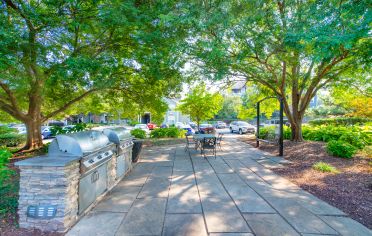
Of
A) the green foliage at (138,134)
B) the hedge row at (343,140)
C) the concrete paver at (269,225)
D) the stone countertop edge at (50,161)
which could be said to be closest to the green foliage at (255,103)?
the hedge row at (343,140)

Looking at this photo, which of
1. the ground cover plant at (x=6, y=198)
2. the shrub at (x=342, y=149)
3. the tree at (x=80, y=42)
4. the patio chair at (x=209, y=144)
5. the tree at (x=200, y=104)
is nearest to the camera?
the ground cover plant at (x=6, y=198)

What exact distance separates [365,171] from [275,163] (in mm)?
2584

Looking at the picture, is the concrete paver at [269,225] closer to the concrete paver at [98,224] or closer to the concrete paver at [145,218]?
the concrete paver at [145,218]

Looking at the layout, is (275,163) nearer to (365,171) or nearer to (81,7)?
(365,171)

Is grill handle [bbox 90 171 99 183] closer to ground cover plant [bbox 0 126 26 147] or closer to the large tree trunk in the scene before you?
the large tree trunk

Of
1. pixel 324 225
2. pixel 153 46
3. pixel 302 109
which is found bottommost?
pixel 324 225

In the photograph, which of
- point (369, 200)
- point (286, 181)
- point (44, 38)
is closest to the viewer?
point (369, 200)

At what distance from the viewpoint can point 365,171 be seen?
21.3ft

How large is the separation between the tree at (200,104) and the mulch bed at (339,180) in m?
6.82

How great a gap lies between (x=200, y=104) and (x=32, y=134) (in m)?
9.81

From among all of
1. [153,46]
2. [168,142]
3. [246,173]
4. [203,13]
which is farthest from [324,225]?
[168,142]

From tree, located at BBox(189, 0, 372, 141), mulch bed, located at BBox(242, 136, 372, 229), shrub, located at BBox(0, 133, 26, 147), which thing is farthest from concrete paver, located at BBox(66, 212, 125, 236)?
shrub, located at BBox(0, 133, 26, 147)

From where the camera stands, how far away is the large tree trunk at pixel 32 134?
34.4 ft

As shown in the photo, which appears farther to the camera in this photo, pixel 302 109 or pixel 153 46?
pixel 302 109
